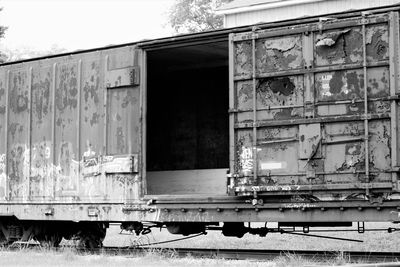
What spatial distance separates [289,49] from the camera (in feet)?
32.2

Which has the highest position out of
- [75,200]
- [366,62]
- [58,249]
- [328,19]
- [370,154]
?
[328,19]

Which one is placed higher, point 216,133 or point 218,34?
point 218,34

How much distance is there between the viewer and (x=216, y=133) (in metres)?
15.0

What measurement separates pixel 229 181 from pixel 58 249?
160 inches

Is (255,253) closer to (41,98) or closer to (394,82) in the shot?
(394,82)

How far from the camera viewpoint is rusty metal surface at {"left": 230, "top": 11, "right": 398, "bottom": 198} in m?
9.15

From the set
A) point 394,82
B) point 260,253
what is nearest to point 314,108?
point 394,82

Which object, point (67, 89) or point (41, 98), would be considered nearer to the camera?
point (67, 89)

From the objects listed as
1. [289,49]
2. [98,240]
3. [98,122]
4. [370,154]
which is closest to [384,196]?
[370,154]

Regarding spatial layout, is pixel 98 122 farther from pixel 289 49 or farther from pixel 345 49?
pixel 345 49

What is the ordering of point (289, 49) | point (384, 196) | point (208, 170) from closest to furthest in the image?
point (384, 196) < point (289, 49) < point (208, 170)

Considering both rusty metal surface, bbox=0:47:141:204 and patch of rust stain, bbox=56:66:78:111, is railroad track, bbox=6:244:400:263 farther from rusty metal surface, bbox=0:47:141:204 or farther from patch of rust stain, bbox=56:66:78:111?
patch of rust stain, bbox=56:66:78:111

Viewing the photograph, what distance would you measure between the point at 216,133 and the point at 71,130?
4.01m

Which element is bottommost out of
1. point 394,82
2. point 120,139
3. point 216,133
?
point 120,139
